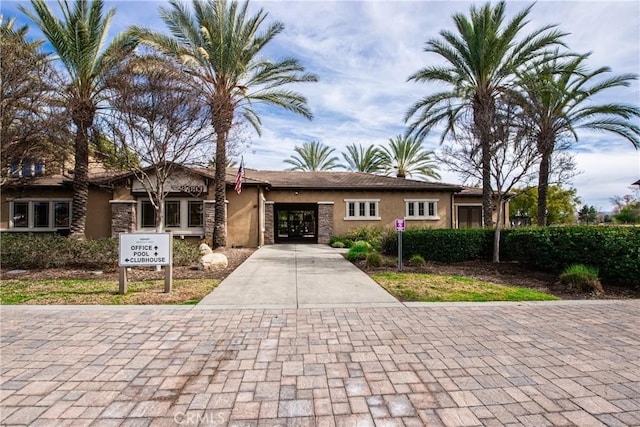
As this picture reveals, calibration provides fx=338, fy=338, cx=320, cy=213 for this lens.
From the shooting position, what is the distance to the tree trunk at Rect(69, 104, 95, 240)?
12.6m

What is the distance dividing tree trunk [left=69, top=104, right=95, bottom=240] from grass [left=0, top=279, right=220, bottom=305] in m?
6.24

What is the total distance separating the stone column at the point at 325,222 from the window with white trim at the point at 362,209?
1096mm

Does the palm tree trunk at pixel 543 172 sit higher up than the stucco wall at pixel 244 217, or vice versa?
the palm tree trunk at pixel 543 172

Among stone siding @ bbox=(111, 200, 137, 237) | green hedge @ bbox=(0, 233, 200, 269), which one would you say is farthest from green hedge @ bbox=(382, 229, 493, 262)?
stone siding @ bbox=(111, 200, 137, 237)

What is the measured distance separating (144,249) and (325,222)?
14315 millimetres

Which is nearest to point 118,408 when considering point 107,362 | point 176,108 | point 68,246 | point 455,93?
point 107,362

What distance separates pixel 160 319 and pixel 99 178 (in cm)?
1688

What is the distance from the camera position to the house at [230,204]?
18.4 meters

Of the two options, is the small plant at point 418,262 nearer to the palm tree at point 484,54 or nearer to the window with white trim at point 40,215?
the palm tree at point 484,54

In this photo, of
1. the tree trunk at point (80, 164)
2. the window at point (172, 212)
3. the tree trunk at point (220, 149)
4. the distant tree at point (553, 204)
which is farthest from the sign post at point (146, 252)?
the distant tree at point (553, 204)

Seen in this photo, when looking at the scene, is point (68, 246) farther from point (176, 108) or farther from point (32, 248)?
point (176, 108)

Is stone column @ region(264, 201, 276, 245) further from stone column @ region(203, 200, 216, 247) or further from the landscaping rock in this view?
the landscaping rock

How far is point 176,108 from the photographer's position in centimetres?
1077

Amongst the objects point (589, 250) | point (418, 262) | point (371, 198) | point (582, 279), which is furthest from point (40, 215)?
point (589, 250)
